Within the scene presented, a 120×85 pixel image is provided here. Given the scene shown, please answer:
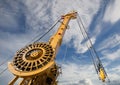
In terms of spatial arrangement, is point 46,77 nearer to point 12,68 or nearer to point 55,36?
point 12,68

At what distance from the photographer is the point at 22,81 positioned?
19.8 m

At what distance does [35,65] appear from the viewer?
18.3 m

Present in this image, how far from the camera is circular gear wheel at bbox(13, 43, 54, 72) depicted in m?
18.3

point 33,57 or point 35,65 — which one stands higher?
point 33,57

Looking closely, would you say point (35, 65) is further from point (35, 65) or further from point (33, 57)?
point (33, 57)

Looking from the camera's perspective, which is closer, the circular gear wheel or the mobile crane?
the mobile crane

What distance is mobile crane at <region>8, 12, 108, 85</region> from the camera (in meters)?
17.6

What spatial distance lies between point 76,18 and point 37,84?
59.8 ft

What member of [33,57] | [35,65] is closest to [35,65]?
A: [35,65]

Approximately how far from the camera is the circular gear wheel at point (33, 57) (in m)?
18.3

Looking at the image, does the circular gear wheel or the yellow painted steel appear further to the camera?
the circular gear wheel

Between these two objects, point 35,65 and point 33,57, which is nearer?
point 35,65

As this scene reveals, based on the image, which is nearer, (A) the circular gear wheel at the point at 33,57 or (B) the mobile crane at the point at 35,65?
(B) the mobile crane at the point at 35,65

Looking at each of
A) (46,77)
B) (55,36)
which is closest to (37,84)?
(46,77)
